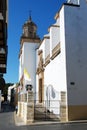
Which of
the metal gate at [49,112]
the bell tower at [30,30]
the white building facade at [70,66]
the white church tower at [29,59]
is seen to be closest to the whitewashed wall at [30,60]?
the white church tower at [29,59]

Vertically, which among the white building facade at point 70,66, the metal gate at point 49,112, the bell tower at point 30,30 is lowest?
the metal gate at point 49,112

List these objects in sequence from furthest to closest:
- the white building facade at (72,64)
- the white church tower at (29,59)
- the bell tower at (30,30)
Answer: the bell tower at (30,30), the white church tower at (29,59), the white building facade at (72,64)

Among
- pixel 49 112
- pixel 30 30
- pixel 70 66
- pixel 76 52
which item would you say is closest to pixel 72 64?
pixel 70 66

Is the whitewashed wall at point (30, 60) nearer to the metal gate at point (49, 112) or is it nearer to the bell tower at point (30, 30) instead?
the bell tower at point (30, 30)

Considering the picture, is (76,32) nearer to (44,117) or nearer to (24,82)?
(44,117)

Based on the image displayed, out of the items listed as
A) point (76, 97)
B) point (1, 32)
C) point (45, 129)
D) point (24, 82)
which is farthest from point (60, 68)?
point (1, 32)

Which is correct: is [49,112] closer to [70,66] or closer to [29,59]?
[70,66]

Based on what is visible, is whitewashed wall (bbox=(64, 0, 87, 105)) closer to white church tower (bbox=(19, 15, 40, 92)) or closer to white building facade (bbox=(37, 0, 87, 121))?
white building facade (bbox=(37, 0, 87, 121))

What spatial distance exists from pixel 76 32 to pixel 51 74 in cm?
584

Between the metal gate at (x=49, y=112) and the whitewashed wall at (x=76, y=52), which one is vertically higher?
the whitewashed wall at (x=76, y=52)

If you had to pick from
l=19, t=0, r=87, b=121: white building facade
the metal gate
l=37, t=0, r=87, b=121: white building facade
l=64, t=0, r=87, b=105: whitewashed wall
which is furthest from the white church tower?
l=64, t=0, r=87, b=105: whitewashed wall

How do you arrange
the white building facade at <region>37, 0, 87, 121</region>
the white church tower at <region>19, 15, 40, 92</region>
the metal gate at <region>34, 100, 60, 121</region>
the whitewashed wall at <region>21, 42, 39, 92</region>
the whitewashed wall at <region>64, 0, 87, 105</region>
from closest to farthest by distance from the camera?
the white building facade at <region>37, 0, 87, 121</region>
the whitewashed wall at <region>64, 0, 87, 105</region>
the metal gate at <region>34, 100, 60, 121</region>
the white church tower at <region>19, 15, 40, 92</region>
the whitewashed wall at <region>21, 42, 39, 92</region>

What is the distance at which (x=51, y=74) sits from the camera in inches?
925

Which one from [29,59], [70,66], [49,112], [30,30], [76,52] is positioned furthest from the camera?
[30,30]
